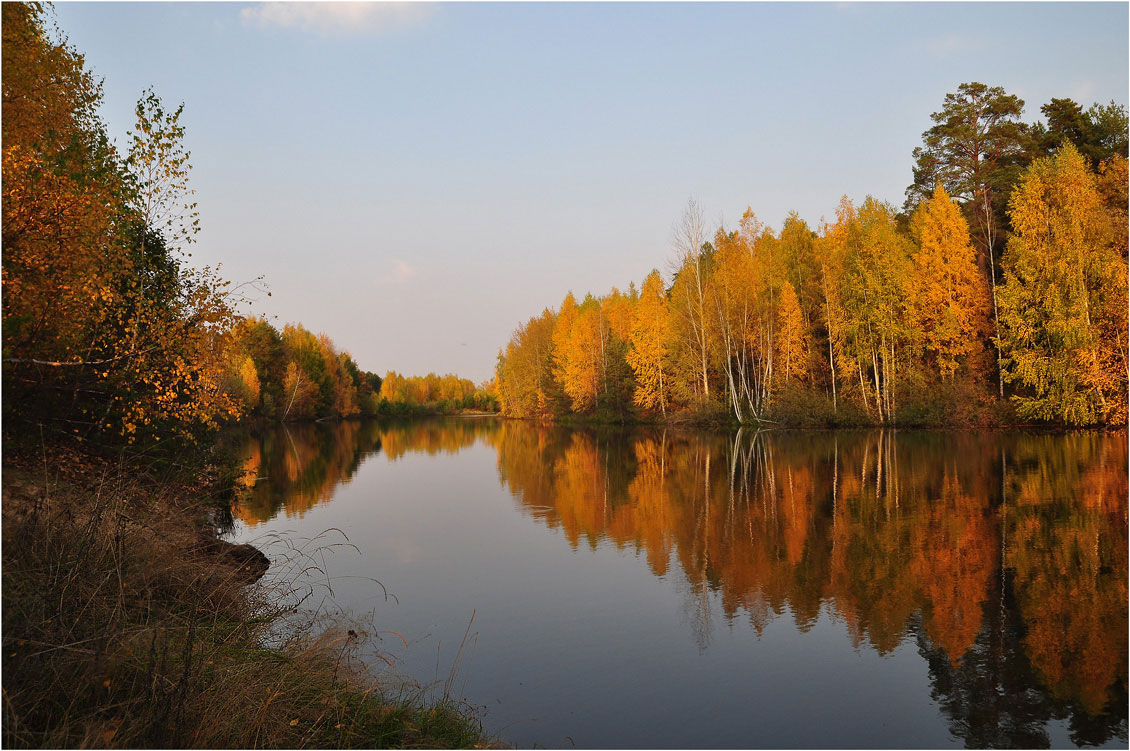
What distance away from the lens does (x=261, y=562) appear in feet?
33.6

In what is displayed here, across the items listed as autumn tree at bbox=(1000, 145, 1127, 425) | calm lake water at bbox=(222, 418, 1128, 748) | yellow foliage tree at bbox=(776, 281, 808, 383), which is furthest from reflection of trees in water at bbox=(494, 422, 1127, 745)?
yellow foliage tree at bbox=(776, 281, 808, 383)

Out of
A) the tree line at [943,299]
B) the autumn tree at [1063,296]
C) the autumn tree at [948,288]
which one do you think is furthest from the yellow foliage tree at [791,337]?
the autumn tree at [1063,296]

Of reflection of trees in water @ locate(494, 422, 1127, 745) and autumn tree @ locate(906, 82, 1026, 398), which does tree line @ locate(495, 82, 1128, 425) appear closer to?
autumn tree @ locate(906, 82, 1026, 398)

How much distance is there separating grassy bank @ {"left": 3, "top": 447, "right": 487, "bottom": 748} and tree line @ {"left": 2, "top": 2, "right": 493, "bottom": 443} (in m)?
1.69

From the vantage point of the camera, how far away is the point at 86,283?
711 cm

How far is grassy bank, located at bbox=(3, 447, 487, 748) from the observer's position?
3.74m

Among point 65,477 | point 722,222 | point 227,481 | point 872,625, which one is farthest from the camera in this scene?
point 722,222

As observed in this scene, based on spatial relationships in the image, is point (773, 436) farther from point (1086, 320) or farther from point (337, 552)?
point (337, 552)

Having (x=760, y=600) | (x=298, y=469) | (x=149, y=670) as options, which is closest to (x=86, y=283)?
(x=149, y=670)

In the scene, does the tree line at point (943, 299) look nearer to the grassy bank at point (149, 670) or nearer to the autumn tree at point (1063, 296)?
the autumn tree at point (1063, 296)

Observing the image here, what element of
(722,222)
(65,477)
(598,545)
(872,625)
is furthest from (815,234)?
(65,477)

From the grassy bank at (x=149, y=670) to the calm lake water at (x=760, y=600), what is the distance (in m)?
0.99

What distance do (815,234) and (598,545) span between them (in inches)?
1489

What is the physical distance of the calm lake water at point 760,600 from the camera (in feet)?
18.1
